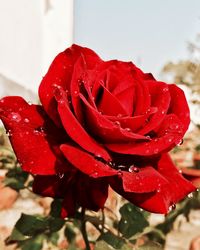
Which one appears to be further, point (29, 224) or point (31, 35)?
point (31, 35)

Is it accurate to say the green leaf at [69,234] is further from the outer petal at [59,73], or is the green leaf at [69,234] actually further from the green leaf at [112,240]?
the outer petal at [59,73]

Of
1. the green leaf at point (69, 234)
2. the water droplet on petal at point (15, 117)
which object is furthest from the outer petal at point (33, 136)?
the green leaf at point (69, 234)

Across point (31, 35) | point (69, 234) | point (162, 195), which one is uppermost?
point (162, 195)

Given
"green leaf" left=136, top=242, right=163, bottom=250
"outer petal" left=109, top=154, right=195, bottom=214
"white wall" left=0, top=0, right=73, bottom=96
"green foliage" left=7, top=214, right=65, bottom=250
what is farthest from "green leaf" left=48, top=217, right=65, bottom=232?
"white wall" left=0, top=0, right=73, bottom=96

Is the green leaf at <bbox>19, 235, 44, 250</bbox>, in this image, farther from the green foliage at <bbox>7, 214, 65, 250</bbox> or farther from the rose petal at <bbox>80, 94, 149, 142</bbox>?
the rose petal at <bbox>80, 94, 149, 142</bbox>

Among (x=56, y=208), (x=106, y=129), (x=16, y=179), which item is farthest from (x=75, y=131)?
(x=16, y=179)

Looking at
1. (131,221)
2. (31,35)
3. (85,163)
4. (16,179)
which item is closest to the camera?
(85,163)

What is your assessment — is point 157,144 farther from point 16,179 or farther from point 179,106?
point 16,179
